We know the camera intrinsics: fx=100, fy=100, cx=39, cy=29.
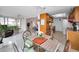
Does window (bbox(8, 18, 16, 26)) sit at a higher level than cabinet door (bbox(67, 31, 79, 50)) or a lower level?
higher

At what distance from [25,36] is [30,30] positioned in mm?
130

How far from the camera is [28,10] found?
1625 mm

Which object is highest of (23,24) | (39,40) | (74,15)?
(74,15)

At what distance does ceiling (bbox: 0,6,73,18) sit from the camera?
5.19 ft

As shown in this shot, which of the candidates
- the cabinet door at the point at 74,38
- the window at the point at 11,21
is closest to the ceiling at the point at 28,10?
the window at the point at 11,21

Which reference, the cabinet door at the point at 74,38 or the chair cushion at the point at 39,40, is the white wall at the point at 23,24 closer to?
the chair cushion at the point at 39,40

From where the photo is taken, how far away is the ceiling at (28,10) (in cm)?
158

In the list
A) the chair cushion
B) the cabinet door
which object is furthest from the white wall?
the cabinet door

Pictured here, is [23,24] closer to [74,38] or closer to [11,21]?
[11,21]

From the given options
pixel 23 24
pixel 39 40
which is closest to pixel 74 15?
pixel 39 40

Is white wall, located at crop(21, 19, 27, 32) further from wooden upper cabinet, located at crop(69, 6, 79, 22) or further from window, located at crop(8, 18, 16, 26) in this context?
wooden upper cabinet, located at crop(69, 6, 79, 22)

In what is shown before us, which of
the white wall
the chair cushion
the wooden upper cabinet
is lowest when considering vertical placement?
the chair cushion
